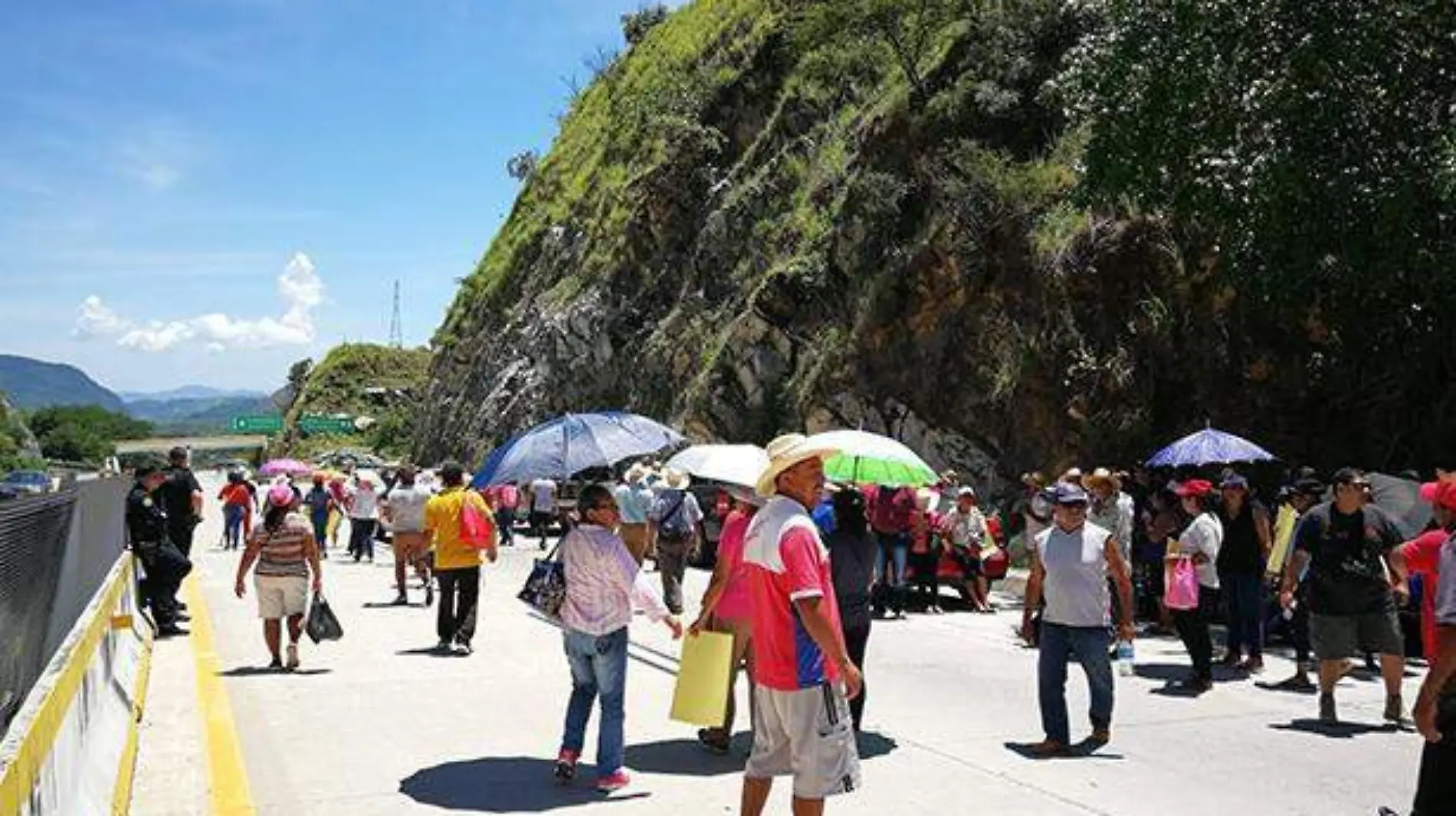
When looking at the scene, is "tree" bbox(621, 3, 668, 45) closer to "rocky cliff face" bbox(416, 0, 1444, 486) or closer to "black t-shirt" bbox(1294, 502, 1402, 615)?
"rocky cliff face" bbox(416, 0, 1444, 486)

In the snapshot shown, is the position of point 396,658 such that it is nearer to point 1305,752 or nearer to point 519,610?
point 519,610

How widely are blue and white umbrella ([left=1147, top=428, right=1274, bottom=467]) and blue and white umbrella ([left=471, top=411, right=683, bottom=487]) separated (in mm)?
7141

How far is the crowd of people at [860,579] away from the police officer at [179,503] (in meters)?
0.03

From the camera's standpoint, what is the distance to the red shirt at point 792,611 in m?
5.41

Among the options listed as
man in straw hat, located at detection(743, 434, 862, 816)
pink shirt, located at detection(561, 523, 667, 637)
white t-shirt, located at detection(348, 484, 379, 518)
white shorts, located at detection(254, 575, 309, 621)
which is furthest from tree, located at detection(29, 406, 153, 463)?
man in straw hat, located at detection(743, 434, 862, 816)

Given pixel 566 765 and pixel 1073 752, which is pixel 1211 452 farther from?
pixel 566 765

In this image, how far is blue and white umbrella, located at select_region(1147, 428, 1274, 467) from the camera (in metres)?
15.1

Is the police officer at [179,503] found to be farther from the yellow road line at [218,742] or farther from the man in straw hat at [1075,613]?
the man in straw hat at [1075,613]

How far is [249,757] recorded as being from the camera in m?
8.05

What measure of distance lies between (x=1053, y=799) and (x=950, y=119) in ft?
73.7

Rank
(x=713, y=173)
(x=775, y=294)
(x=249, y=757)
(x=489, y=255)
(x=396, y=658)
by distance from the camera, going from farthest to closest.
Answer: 1. (x=489, y=255)
2. (x=713, y=173)
3. (x=775, y=294)
4. (x=396, y=658)
5. (x=249, y=757)

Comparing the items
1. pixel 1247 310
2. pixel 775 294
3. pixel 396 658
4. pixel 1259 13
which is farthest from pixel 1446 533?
pixel 775 294

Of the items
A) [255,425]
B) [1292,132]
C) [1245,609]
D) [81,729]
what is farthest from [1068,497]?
[255,425]

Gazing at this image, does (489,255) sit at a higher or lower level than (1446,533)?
higher
